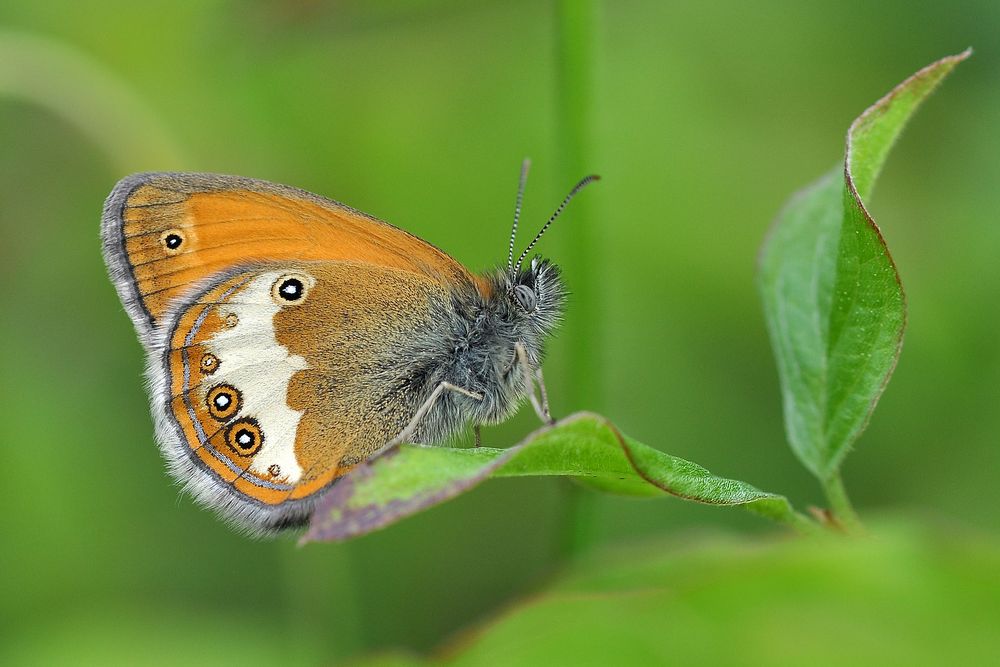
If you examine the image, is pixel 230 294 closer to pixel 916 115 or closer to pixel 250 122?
pixel 250 122

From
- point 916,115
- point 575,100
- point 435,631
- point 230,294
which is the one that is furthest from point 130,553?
point 916,115

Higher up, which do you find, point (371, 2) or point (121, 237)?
point (371, 2)

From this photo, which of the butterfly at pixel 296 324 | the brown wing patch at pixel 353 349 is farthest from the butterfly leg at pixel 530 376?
the brown wing patch at pixel 353 349

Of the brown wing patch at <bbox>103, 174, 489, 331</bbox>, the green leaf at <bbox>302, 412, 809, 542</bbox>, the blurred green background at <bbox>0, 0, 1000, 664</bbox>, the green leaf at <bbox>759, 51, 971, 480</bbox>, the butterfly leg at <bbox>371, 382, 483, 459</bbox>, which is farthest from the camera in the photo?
the blurred green background at <bbox>0, 0, 1000, 664</bbox>

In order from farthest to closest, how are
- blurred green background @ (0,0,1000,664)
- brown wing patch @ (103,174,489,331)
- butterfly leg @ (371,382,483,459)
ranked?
blurred green background @ (0,0,1000,664) < brown wing patch @ (103,174,489,331) < butterfly leg @ (371,382,483,459)

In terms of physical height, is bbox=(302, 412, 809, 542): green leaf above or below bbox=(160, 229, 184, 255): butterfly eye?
below

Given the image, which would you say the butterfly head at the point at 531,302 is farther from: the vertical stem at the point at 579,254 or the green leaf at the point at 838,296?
the green leaf at the point at 838,296

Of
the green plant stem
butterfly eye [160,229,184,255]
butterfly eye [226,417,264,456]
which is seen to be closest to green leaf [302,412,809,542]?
the green plant stem

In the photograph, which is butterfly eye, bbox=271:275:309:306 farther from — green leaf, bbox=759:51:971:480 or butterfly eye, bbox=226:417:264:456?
green leaf, bbox=759:51:971:480

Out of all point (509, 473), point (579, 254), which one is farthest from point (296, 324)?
point (509, 473)
